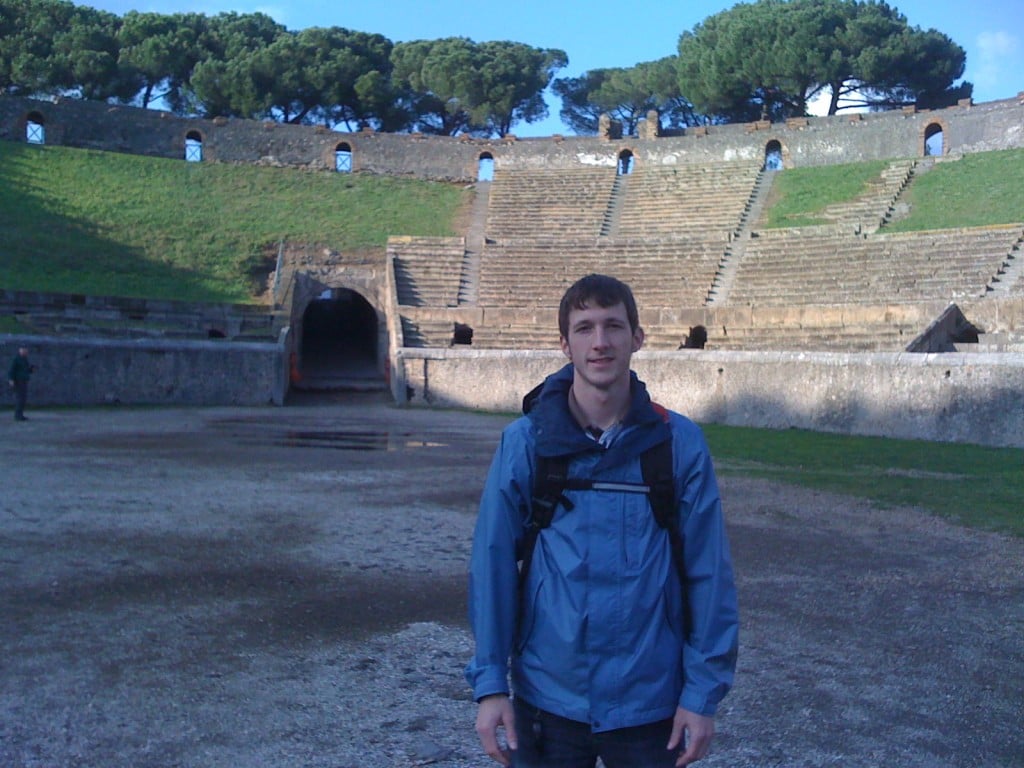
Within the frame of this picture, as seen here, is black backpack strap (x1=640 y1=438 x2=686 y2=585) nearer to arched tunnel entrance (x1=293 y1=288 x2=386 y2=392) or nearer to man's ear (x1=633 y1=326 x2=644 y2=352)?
man's ear (x1=633 y1=326 x2=644 y2=352)

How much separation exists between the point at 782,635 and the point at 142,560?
3.76 metres

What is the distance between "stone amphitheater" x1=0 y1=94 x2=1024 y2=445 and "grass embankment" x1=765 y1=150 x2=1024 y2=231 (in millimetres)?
635

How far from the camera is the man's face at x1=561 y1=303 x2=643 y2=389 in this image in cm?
237

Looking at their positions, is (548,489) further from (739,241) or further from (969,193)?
(969,193)

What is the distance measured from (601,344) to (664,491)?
385 millimetres

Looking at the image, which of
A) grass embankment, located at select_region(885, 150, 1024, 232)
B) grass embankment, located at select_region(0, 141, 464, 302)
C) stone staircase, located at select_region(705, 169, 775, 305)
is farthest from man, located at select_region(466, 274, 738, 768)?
grass embankment, located at select_region(885, 150, 1024, 232)

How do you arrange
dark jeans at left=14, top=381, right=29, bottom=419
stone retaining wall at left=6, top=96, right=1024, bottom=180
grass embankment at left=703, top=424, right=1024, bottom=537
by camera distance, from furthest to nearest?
1. stone retaining wall at left=6, top=96, right=1024, bottom=180
2. dark jeans at left=14, top=381, right=29, bottom=419
3. grass embankment at left=703, top=424, right=1024, bottom=537

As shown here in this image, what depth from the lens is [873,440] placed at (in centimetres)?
1312

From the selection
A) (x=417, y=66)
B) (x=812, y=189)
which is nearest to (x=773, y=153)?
(x=812, y=189)

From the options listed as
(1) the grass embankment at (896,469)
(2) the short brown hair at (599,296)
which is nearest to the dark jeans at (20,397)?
(1) the grass embankment at (896,469)

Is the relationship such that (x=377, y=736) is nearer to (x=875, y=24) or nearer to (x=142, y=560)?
(x=142, y=560)

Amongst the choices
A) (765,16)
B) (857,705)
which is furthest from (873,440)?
(765,16)

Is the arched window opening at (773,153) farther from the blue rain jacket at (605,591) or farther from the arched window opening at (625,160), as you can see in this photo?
the blue rain jacket at (605,591)

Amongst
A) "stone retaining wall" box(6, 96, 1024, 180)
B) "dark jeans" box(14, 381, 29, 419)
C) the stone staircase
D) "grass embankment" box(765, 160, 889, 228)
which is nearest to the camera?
"dark jeans" box(14, 381, 29, 419)
